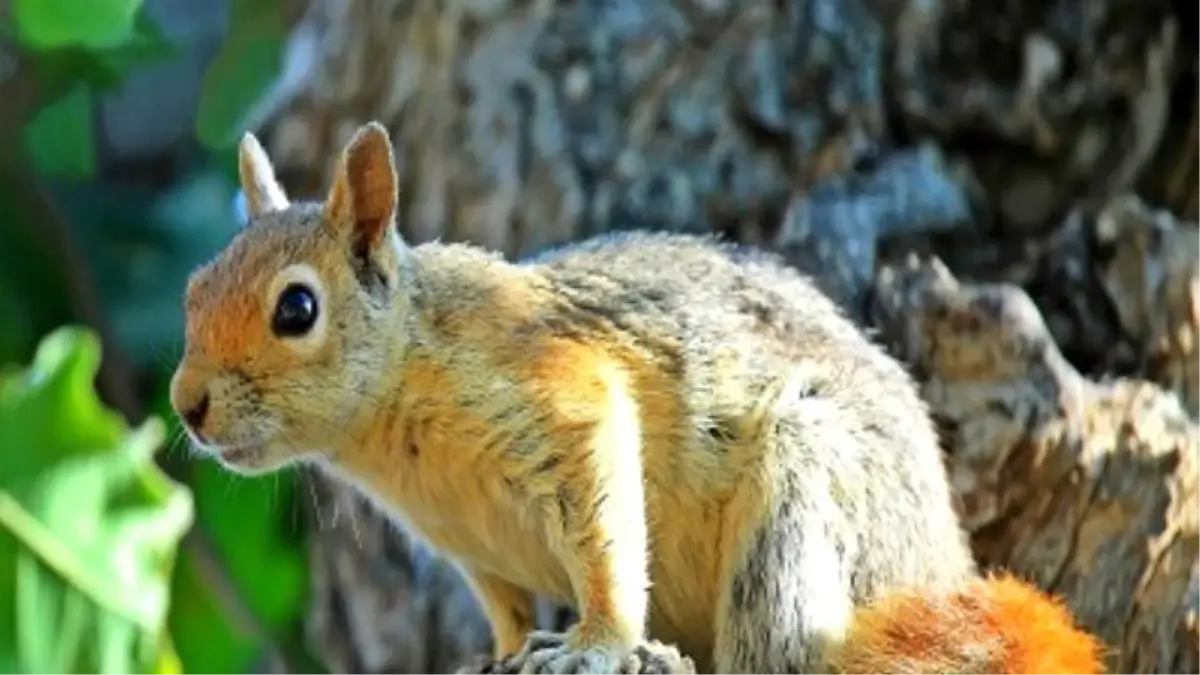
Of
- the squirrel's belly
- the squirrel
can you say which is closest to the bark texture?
the squirrel

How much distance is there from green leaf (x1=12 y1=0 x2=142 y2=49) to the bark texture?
26 centimetres

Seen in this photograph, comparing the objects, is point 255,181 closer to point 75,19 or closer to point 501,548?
point 501,548

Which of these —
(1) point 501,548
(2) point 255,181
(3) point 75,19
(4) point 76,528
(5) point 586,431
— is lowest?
(4) point 76,528

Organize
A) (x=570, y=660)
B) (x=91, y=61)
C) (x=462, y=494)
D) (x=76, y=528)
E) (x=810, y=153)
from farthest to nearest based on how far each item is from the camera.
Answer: (x=91, y=61) → (x=810, y=153) → (x=76, y=528) → (x=462, y=494) → (x=570, y=660)

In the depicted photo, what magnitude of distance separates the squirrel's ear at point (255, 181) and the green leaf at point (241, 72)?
3.37ft

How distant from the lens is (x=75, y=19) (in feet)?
7.90

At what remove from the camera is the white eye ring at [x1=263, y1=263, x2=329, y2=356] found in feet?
5.26

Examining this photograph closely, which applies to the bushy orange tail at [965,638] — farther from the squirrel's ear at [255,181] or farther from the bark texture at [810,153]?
the squirrel's ear at [255,181]

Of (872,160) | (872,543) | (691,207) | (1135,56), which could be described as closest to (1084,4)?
(1135,56)

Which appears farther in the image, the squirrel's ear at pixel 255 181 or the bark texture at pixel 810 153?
the bark texture at pixel 810 153

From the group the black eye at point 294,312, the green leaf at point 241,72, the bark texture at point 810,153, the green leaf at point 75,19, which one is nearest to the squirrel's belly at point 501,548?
the black eye at point 294,312

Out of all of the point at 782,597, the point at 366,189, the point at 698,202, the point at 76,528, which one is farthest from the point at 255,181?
the point at 698,202

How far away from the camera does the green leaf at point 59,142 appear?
9.70ft

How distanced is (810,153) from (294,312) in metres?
0.87
